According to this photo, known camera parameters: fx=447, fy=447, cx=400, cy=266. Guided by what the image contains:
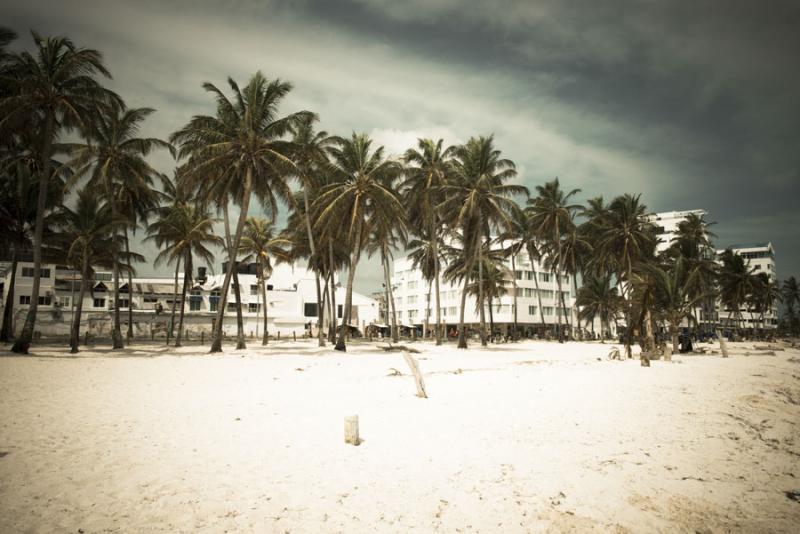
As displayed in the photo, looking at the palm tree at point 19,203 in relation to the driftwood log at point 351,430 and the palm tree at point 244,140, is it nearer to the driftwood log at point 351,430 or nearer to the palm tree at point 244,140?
the palm tree at point 244,140

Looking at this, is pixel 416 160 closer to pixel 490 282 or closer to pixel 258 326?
pixel 490 282

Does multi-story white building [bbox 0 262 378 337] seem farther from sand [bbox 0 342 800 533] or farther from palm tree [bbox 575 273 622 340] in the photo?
sand [bbox 0 342 800 533]

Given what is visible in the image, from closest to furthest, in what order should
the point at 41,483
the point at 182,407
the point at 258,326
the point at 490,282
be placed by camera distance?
the point at 41,483, the point at 182,407, the point at 490,282, the point at 258,326

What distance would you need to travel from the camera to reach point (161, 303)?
52.2m

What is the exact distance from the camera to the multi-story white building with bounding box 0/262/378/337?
141ft

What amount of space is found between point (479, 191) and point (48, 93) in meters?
24.3

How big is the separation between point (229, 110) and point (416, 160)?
15.1m

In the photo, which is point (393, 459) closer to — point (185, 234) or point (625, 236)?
point (185, 234)

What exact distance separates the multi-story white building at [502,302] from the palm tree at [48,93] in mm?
45904

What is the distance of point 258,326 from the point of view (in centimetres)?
5319

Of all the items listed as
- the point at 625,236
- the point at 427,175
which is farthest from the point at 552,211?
the point at 427,175

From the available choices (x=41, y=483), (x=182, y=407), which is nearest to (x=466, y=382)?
(x=182, y=407)

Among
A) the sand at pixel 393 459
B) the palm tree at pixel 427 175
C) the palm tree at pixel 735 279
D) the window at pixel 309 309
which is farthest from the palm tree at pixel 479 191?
the palm tree at pixel 735 279

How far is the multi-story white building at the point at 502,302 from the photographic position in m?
69.1
